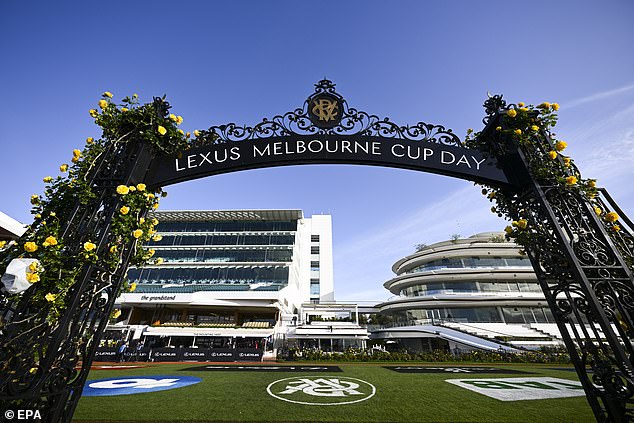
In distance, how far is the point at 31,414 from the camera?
2092 mm

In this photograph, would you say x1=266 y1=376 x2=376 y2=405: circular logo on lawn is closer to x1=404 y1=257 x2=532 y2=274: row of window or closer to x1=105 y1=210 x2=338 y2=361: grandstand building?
x1=105 y1=210 x2=338 y2=361: grandstand building

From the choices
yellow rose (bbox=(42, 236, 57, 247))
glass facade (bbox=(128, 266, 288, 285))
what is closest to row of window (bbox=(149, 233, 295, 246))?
glass facade (bbox=(128, 266, 288, 285))

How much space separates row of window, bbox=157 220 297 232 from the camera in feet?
131

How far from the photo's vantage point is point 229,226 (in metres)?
40.4

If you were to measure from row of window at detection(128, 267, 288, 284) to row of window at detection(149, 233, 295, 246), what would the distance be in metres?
4.66

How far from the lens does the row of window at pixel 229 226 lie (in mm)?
39875

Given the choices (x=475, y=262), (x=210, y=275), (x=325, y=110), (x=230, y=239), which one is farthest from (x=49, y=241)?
(x=475, y=262)

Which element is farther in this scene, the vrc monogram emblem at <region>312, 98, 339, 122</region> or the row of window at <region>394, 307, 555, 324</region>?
the row of window at <region>394, 307, 555, 324</region>

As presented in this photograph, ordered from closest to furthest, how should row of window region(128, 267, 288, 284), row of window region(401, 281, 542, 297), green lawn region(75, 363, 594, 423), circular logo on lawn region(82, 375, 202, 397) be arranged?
1. green lawn region(75, 363, 594, 423)
2. circular logo on lawn region(82, 375, 202, 397)
3. row of window region(401, 281, 542, 297)
4. row of window region(128, 267, 288, 284)

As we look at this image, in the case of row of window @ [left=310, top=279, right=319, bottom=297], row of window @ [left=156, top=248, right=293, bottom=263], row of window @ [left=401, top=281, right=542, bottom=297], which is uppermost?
row of window @ [left=156, top=248, right=293, bottom=263]

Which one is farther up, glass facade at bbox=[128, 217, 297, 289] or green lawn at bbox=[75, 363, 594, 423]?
glass facade at bbox=[128, 217, 297, 289]

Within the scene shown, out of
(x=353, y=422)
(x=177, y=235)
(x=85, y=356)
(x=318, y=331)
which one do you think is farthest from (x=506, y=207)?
(x=177, y=235)

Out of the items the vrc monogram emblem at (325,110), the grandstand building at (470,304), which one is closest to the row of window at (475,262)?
the grandstand building at (470,304)

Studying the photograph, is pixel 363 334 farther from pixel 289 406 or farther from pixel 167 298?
pixel 289 406
